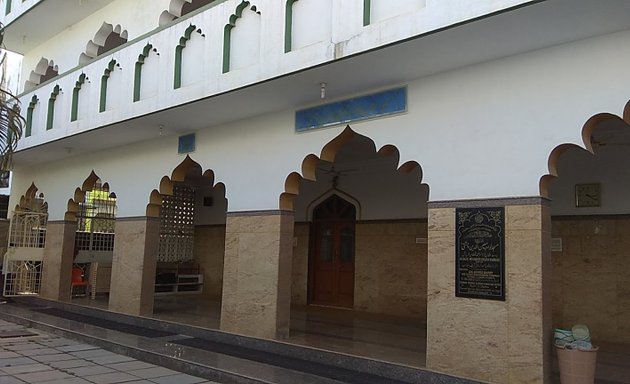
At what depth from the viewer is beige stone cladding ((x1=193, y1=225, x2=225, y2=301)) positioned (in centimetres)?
1402

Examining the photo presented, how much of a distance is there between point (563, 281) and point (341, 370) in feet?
12.4

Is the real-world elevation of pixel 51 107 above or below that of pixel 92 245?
above

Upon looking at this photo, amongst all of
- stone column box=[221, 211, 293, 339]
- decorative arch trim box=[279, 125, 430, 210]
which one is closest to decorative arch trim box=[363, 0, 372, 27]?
decorative arch trim box=[279, 125, 430, 210]

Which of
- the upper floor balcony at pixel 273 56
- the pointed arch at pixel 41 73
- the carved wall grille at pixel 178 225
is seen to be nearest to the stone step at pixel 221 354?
the upper floor balcony at pixel 273 56

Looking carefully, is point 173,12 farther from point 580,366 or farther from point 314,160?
point 580,366

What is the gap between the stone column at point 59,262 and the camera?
1223 centimetres

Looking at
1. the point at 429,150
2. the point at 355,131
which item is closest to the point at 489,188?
the point at 429,150

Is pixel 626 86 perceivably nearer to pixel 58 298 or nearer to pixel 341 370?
pixel 341 370

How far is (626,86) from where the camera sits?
4789 millimetres

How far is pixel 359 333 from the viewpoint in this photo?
8.02 metres

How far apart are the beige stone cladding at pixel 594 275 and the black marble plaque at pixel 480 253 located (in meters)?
3.15

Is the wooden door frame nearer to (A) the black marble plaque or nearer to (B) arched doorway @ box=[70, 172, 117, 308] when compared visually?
(B) arched doorway @ box=[70, 172, 117, 308]

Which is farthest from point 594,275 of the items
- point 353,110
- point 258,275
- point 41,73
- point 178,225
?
point 41,73

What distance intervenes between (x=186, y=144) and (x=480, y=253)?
5692 mm
